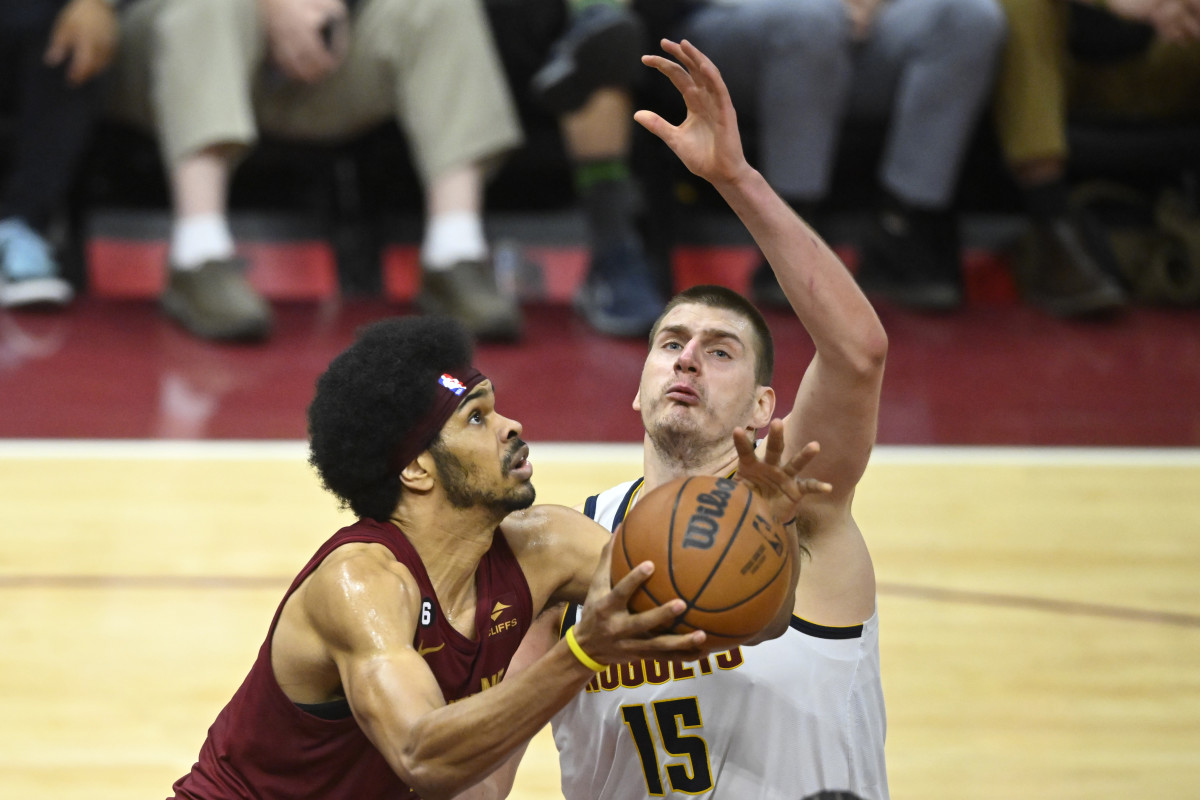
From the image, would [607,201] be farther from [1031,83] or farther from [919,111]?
[1031,83]

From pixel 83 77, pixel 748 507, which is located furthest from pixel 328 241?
pixel 748 507

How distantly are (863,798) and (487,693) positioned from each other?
105 centimetres

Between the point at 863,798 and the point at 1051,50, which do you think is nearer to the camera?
the point at 863,798

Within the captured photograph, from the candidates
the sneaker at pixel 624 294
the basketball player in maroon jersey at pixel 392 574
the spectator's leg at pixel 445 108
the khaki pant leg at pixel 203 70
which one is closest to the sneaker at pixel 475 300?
the spectator's leg at pixel 445 108

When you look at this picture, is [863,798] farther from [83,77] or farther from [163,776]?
[83,77]

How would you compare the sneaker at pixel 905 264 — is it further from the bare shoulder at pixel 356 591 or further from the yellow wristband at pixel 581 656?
the yellow wristband at pixel 581 656

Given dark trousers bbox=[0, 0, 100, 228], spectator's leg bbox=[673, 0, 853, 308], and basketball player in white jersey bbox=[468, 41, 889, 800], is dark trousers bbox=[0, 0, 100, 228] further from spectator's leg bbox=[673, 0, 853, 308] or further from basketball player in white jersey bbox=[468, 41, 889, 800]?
basketball player in white jersey bbox=[468, 41, 889, 800]

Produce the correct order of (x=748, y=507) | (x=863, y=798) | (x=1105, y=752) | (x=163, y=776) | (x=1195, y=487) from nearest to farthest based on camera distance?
1. (x=748, y=507)
2. (x=863, y=798)
3. (x=163, y=776)
4. (x=1105, y=752)
5. (x=1195, y=487)

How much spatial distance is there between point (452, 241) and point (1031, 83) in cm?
271

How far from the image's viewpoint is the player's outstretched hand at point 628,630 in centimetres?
208

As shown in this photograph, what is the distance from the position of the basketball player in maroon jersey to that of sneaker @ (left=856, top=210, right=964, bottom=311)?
4.15 m

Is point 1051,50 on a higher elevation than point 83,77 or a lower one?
lower

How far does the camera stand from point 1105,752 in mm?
3684

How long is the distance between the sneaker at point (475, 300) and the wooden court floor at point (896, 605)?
3.09ft
